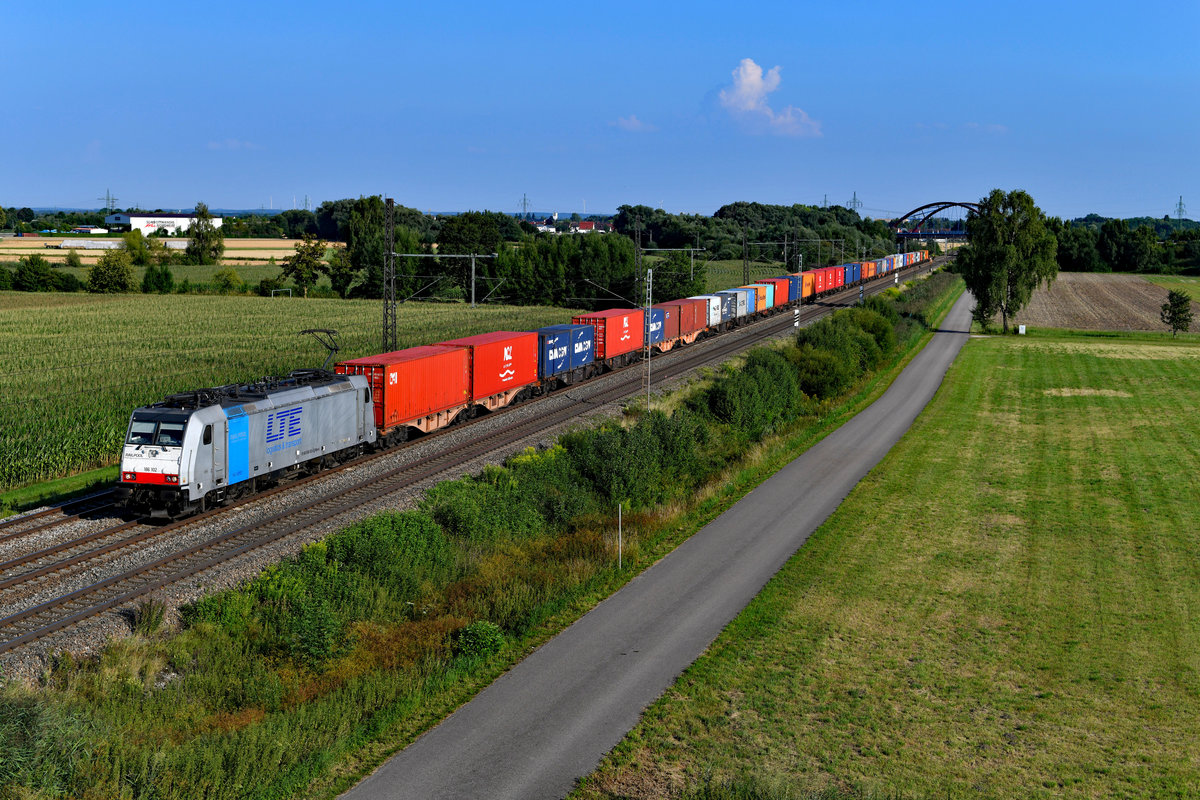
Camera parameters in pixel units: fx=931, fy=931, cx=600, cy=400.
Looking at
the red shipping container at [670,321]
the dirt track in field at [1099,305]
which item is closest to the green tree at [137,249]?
the red shipping container at [670,321]

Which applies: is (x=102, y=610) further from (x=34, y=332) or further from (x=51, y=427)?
(x=34, y=332)

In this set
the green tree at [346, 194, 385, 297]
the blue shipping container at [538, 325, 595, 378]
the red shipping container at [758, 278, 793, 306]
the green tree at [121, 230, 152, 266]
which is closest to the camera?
the blue shipping container at [538, 325, 595, 378]

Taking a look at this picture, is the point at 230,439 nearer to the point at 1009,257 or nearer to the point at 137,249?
the point at 1009,257

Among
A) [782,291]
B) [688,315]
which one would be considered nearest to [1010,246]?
[782,291]

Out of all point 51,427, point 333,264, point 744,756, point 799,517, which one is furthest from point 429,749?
point 333,264

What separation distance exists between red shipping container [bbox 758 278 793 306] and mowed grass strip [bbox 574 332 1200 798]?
56649 millimetres

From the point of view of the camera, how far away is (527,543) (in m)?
25.2

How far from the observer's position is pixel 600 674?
17.2 metres

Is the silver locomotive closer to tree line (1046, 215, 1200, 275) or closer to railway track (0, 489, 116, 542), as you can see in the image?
railway track (0, 489, 116, 542)

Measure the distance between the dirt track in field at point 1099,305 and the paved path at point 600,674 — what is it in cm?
7631

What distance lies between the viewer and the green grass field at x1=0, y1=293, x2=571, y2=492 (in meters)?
34.0

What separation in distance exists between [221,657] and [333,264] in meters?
109

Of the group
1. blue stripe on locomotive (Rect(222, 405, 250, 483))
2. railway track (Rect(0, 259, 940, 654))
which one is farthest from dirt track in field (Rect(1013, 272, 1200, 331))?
blue stripe on locomotive (Rect(222, 405, 250, 483))

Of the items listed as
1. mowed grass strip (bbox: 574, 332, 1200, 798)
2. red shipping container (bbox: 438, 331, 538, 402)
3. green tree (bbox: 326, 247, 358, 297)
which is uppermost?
green tree (bbox: 326, 247, 358, 297)
